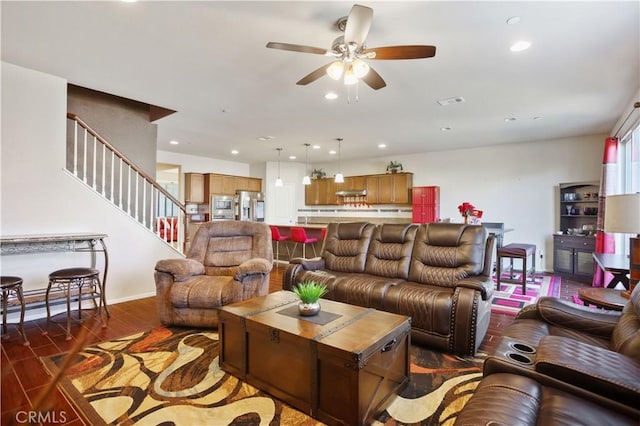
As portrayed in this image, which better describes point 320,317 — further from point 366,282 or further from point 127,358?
point 127,358

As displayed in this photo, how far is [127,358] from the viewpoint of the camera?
2727 mm

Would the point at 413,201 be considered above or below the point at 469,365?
above

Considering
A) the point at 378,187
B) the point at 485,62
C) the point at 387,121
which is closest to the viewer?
the point at 485,62

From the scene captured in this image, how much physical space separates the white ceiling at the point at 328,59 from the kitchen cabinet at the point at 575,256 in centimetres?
195

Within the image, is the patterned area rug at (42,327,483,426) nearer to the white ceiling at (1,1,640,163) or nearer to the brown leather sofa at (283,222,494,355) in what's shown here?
the brown leather sofa at (283,222,494,355)

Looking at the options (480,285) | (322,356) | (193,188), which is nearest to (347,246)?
(480,285)

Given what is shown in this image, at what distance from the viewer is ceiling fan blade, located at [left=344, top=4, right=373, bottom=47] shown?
2098 millimetres

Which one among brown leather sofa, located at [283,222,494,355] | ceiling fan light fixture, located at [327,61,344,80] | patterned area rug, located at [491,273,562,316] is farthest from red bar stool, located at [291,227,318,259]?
ceiling fan light fixture, located at [327,61,344,80]

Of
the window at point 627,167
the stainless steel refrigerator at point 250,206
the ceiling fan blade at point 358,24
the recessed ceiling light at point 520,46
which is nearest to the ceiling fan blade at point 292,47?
the ceiling fan blade at point 358,24

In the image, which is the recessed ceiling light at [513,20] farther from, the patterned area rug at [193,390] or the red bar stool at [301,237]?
the red bar stool at [301,237]

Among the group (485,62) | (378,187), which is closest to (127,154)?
(485,62)

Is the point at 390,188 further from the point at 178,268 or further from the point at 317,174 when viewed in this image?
the point at 178,268

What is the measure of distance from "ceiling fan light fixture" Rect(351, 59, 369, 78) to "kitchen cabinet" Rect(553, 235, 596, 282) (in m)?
5.47

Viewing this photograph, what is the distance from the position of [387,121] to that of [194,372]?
4.35m
